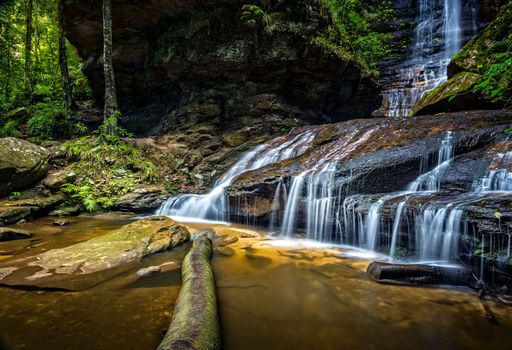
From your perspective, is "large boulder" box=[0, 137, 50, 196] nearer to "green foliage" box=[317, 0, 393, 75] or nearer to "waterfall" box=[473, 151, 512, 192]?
"green foliage" box=[317, 0, 393, 75]

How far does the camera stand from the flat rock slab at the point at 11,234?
503 cm

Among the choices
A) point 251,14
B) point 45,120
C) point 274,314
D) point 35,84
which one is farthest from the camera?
point 35,84

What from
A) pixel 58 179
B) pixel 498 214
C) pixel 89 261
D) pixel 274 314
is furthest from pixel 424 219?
pixel 58 179

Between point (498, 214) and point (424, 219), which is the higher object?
point (498, 214)

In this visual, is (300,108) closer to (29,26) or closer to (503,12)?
(503,12)

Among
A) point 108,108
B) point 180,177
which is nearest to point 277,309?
point 180,177

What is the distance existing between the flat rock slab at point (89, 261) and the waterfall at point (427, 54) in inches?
525

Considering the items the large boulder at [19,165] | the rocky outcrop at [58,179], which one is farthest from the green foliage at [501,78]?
the large boulder at [19,165]

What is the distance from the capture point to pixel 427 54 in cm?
1614

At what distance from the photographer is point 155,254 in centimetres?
438

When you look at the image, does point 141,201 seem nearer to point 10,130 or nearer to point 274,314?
point 274,314

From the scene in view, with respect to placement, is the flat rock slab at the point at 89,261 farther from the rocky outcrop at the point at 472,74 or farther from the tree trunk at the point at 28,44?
the tree trunk at the point at 28,44

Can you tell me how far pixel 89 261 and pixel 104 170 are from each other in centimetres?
628

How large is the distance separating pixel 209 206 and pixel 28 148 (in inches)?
218
